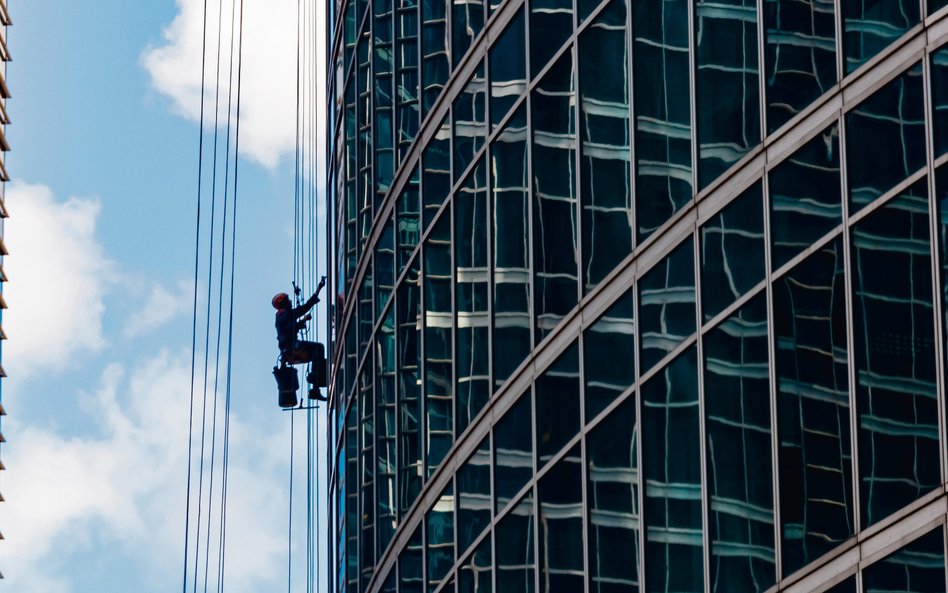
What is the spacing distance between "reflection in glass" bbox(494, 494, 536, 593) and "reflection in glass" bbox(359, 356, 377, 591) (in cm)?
862

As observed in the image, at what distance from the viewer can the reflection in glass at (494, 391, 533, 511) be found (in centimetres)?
3459

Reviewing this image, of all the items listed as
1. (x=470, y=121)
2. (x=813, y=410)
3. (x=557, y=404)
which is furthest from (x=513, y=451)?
(x=813, y=410)

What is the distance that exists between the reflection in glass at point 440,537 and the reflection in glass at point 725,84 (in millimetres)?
10690

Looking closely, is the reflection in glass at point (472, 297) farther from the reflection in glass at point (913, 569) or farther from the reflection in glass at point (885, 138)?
the reflection in glass at point (913, 569)

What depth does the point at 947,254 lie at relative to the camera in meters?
24.4

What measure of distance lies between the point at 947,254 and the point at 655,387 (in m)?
6.88

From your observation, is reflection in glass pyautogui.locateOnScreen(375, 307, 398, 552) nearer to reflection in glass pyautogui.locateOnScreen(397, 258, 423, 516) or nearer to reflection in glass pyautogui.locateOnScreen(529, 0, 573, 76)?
reflection in glass pyautogui.locateOnScreen(397, 258, 423, 516)

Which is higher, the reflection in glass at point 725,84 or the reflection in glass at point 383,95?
the reflection in glass at point 383,95

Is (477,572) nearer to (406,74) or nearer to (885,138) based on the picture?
(406,74)

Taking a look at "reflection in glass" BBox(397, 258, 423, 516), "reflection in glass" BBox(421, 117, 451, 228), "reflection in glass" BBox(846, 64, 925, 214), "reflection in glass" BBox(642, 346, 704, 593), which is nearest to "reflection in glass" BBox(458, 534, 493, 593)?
"reflection in glass" BBox(397, 258, 423, 516)

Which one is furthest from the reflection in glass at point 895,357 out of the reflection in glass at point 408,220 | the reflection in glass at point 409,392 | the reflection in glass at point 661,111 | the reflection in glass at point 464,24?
the reflection in glass at point 408,220

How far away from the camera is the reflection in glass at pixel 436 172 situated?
1555 inches

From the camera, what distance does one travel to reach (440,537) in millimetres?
38500

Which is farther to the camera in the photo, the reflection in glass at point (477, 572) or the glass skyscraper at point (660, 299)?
the reflection in glass at point (477, 572)
